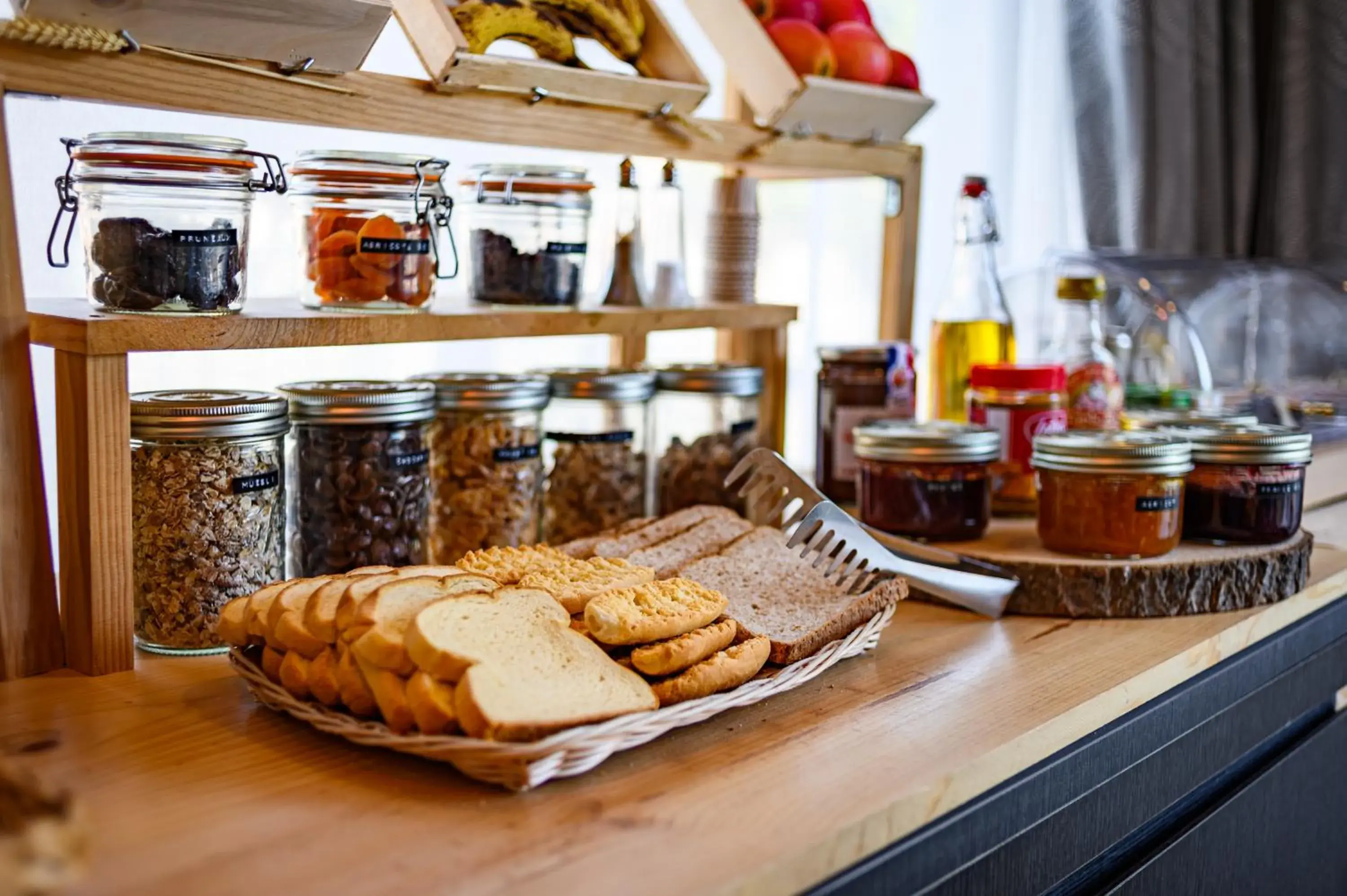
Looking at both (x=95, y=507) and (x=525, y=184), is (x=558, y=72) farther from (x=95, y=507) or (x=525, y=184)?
(x=95, y=507)

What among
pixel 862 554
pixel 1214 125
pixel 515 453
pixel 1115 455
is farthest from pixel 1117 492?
pixel 1214 125

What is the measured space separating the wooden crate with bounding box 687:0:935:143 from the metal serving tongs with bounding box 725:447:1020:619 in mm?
532

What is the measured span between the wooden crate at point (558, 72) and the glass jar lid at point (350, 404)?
0.31m

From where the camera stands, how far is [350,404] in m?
1.24

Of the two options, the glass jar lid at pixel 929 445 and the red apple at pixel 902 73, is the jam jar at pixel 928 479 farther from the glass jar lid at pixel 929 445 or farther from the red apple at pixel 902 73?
the red apple at pixel 902 73

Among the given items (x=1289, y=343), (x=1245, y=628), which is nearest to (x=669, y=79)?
(x=1245, y=628)

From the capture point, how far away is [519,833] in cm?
83

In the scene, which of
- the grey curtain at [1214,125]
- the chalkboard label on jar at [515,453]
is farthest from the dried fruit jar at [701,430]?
the grey curtain at [1214,125]

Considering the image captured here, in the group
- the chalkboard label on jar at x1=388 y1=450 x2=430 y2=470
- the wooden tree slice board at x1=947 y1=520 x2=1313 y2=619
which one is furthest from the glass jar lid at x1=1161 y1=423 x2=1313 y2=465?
the chalkboard label on jar at x1=388 y1=450 x2=430 y2=470

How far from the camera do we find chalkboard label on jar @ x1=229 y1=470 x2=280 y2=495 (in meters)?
1.14

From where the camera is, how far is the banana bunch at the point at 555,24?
1325 millimetres

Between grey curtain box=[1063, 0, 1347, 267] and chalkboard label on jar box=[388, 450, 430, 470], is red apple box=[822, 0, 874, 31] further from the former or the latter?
grey curtain box=[1063, 0, 1347, 267]

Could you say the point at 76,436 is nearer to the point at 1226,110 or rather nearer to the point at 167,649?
the point at 167,649

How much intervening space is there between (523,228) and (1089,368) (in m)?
0.78
